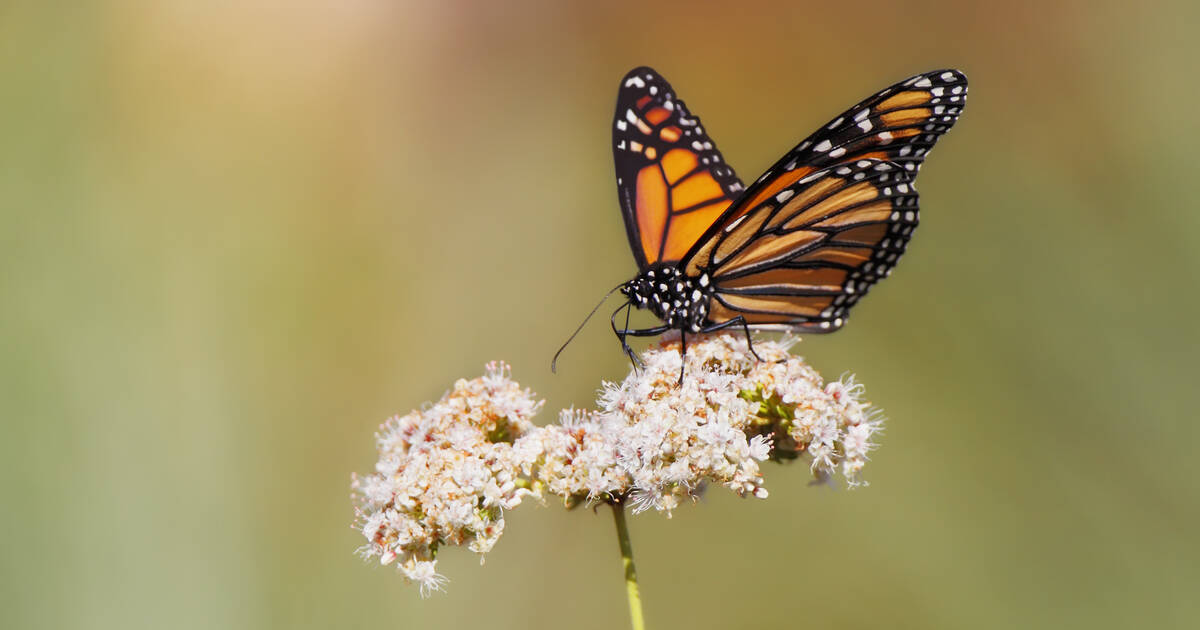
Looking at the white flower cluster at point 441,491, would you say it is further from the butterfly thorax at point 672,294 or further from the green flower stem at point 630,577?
the butterfly thorax at point 672,294

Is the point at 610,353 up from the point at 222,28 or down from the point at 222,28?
down

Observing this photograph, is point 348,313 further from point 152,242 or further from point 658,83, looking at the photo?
point 658,83

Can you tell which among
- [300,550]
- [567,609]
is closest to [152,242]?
[300,550]

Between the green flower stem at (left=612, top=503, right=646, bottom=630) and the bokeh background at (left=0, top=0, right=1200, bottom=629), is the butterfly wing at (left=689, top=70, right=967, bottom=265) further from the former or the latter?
the bokeh background at (left=0, top=0, right=1200, bottom=629)

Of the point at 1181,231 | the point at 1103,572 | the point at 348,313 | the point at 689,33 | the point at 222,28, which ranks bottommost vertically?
the point at 1103,572

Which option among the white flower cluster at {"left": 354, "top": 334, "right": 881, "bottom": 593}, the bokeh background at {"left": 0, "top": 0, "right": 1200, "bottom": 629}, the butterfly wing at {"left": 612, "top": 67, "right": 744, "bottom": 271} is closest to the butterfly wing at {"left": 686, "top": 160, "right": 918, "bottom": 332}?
the butterfly wing at {"left": 612, "top": 67, "right": 744, "bottom": 271}

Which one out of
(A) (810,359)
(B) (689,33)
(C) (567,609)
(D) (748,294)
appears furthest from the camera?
(B) (689,33)
